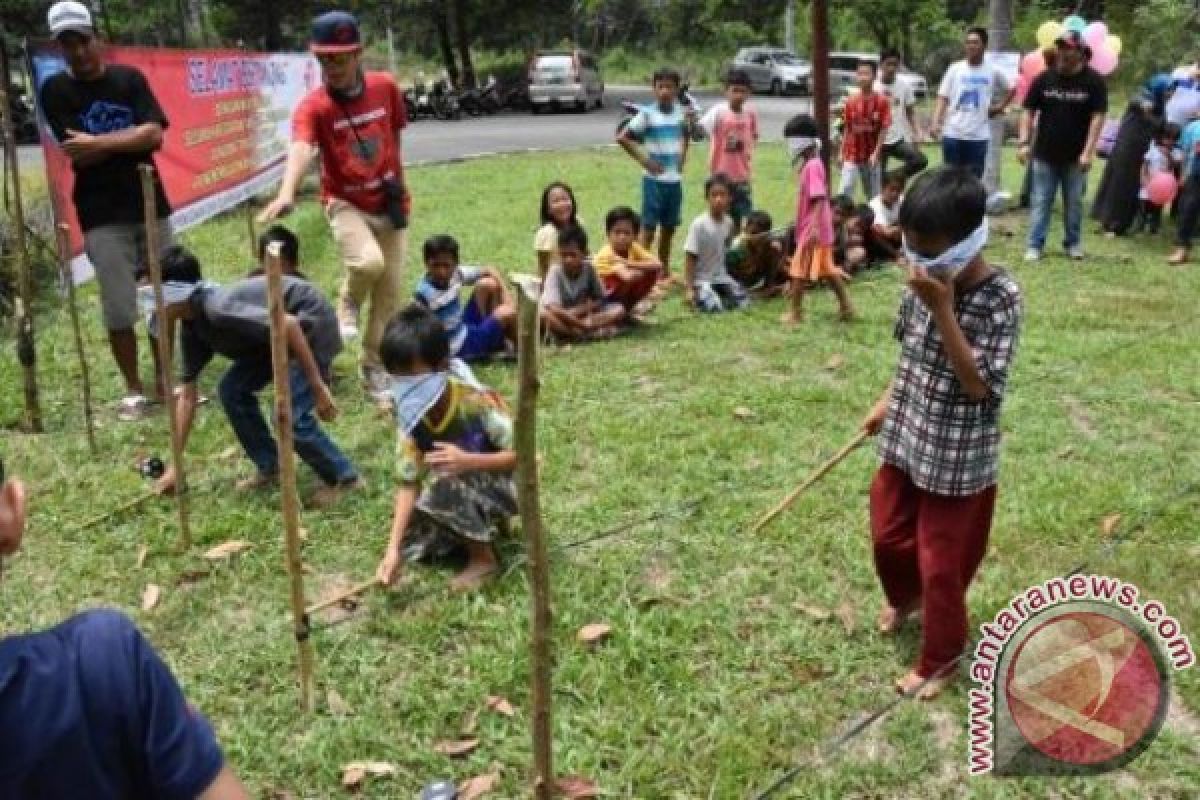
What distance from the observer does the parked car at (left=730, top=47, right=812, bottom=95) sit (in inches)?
1225

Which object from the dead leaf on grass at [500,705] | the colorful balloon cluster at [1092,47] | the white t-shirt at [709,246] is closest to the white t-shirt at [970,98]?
the colorful balloon cluster at [1092,47]

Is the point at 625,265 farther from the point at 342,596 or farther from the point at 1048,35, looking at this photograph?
the point at 1048,35

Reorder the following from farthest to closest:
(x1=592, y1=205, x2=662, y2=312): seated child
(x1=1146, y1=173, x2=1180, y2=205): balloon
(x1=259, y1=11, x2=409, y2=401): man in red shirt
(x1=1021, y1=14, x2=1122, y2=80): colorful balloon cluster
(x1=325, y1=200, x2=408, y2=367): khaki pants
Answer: (x1=1021, y1=14, x2=1122, y2=80): colorful balloon cluster → (x1=1146, y1=173, x2=1180, y2=205): balloon → (x1=592, y1=205, x2=662, y2=312): seated child → (x1=325, y1=200, x2=408, y2=367): khaki pants → (x1=259, y1=11, x2=409, y2=401): man in red shirt

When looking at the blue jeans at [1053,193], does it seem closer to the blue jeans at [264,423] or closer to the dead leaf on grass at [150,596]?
the blue jeans at [264,423]

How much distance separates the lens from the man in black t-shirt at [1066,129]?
8.23 m

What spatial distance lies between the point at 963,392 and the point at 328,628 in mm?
2037

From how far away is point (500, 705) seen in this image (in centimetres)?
304

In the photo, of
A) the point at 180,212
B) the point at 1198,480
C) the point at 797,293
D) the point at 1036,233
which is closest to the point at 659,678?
the point at 1198,480

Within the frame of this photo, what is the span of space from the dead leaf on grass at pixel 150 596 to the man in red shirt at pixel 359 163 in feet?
6.36

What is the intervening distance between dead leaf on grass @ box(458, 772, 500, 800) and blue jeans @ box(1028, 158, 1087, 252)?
724 centimetres

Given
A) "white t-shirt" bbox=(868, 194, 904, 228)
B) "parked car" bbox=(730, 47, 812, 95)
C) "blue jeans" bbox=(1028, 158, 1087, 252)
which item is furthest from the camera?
"parked car" bbox=(730, 47, 812, 95)

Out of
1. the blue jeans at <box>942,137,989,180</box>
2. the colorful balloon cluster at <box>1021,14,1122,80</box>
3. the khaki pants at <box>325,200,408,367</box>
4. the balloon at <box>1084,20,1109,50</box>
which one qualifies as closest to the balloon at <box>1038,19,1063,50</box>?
the colorful balloon cluster at <box>1021,14,1122,80</box>

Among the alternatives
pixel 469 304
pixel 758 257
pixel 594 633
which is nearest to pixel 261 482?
pixel 594 633

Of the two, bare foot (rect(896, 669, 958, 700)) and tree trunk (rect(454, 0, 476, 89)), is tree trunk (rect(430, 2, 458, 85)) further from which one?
bare foot (rect(896, 669, 958, 700))
